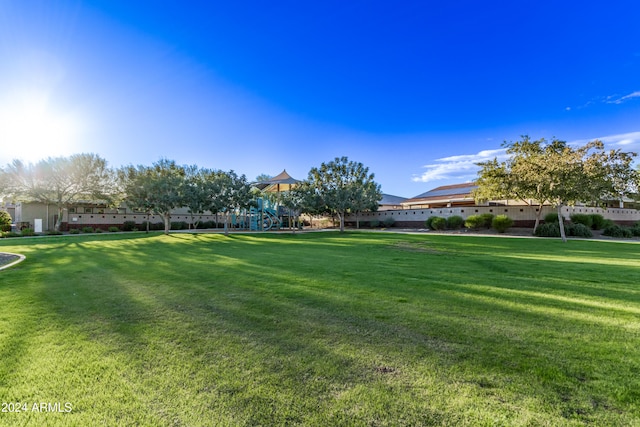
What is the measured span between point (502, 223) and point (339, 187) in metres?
13.7

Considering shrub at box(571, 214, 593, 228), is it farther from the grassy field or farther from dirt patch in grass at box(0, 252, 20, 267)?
dirt patch in grass at box(0, 252, 20, 267)

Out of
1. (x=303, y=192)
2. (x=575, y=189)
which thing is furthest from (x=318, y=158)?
(x=575, y=189)

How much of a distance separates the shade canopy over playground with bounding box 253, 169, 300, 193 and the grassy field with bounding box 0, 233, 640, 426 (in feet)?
79.7

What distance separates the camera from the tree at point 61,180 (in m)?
27.4

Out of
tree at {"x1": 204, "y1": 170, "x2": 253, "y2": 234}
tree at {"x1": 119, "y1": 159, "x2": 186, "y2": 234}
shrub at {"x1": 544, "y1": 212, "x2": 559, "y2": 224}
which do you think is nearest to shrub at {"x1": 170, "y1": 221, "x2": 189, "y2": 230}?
tree at {"x1": 119, "y1": 159, "x2": 186, "y2": 234}

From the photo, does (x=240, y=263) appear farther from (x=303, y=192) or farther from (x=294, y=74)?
(x=303, y=192)

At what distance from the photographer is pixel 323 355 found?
296 cm

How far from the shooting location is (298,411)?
2.11m

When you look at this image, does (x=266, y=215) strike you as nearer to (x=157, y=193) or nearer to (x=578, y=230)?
(x=157, y=193)

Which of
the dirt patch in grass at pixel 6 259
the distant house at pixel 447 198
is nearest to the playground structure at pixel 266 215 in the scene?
the distant house at pixel 447 198

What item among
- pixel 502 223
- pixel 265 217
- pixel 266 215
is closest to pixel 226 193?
pixel 266 215

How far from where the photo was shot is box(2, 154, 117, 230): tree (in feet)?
89.9

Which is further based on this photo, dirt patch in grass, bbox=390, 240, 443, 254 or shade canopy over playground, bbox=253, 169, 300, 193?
shade canopy over playground, bbox=253, 169, 300, 193

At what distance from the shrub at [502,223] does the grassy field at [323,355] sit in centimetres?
1967
